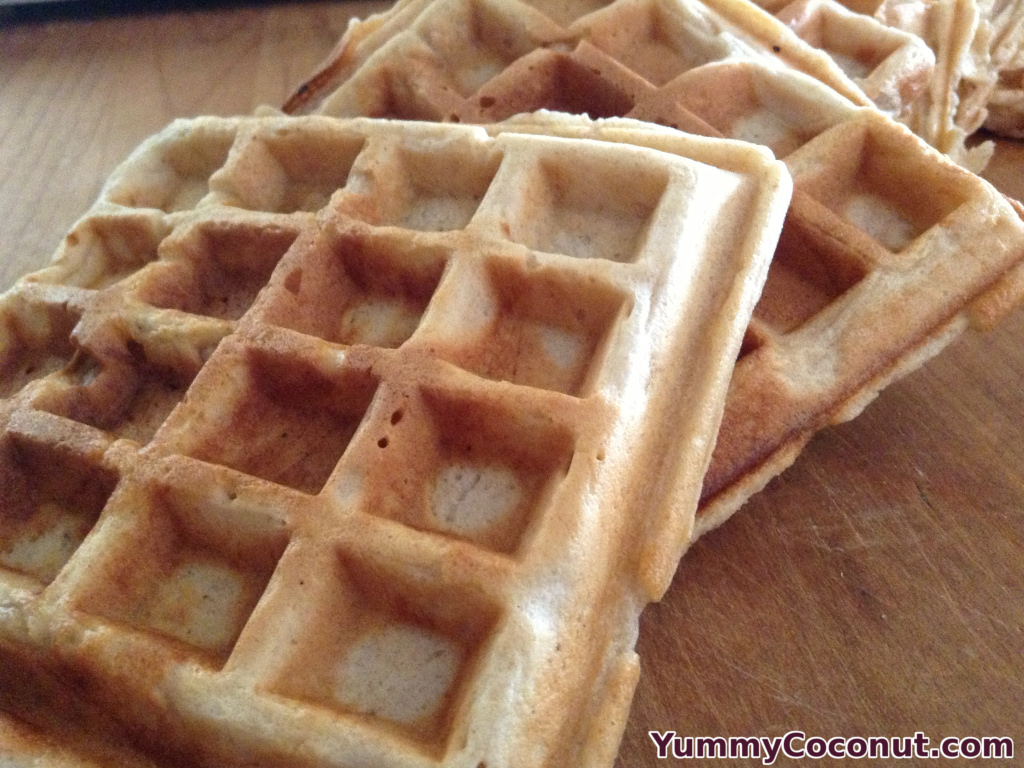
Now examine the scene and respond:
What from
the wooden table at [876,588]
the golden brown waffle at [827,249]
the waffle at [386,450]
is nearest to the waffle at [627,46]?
the golden brown waffle at [827,249]

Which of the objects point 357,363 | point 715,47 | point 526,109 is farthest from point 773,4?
point 357,363

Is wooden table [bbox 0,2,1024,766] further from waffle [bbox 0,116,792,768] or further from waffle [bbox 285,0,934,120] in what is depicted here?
waffle [bbox 285,0,934,120]

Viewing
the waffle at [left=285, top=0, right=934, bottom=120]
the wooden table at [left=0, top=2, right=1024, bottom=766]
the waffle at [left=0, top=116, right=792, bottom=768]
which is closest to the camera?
the waffle at [left=0, top=116, right=792, bottom=768]

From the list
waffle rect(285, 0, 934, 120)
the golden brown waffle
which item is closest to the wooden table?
the golden brown waffle

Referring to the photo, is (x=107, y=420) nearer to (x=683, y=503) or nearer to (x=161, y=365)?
(x=161, y=365)

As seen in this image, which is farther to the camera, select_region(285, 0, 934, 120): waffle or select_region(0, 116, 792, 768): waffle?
select_region(285, 0, 934, 120): waffle

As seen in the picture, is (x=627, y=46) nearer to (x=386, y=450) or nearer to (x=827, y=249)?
(x=827, y=249)
